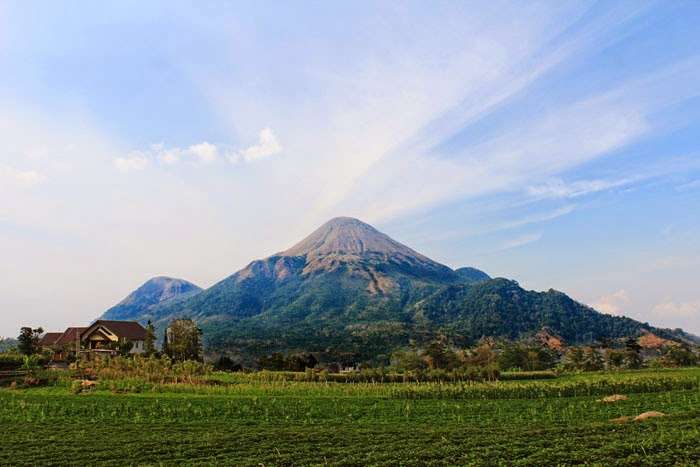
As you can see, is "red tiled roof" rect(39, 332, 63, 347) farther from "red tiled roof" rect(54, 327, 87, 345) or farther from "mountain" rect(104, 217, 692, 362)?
"mountain" rect(104, 217, 692, 362)

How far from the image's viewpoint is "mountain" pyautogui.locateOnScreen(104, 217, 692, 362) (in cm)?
8725

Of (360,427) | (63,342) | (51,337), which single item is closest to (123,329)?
(63,342)

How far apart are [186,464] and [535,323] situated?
11894 centimetres

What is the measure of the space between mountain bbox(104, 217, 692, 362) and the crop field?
49.0 meters

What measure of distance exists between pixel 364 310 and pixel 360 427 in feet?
345

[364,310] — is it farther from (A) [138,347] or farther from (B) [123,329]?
(B) [123,329]

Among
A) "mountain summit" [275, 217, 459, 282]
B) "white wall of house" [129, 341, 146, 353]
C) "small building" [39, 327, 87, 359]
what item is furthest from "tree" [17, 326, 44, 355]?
"mountain summit" [275, 217, 459, 282]

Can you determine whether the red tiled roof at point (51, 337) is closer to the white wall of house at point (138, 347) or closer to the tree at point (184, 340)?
the white wall of house at point (138, 347)

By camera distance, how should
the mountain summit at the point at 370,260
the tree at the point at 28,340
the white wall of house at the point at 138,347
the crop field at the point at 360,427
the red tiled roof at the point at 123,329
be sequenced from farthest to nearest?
the mountain summit at the point at 370,260 < the white wall of house at the point at 138,347 < the red tiled roof at the point at 123,329 < the tree at the point at 28,340 < the crop field at the point at 360,427

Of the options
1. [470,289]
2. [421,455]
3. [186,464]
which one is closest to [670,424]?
[421,455]

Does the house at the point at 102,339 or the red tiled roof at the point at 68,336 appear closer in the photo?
the house at the point at 102,339

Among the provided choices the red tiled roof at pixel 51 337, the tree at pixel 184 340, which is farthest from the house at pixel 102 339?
the tree at pixel 184 340

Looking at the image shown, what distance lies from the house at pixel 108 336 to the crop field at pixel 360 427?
24958 mm

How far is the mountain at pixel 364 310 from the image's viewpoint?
87250 mm
